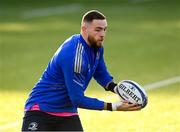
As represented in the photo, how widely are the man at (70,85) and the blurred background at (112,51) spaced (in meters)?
3.28

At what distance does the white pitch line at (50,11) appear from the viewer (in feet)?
89.7

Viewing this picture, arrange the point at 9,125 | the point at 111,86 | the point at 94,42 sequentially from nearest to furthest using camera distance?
the point at 94,42 → the point at 111,86 → the point at 9,125

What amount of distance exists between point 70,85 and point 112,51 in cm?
1120

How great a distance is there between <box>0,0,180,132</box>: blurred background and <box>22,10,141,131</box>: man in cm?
328

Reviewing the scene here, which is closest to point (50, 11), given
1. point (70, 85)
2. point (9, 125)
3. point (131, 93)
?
point (9, 125)

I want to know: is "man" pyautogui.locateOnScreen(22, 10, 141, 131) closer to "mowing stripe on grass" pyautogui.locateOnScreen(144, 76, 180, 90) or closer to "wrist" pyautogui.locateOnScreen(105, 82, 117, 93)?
"wrist" pyautogui.locateOnScreen(105, 82, 117, 93)

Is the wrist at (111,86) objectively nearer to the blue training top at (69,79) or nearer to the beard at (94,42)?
the blue training top at (69,79)

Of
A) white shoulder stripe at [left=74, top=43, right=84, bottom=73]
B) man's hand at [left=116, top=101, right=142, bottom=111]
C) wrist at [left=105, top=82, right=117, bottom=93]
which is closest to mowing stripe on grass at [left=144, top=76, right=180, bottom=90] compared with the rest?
wrist at [left=105, top=82, right=117, bottom=93]

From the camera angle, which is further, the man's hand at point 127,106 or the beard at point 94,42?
the man's hand at point 127,106

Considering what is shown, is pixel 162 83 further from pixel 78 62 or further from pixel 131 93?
pixel 78 62

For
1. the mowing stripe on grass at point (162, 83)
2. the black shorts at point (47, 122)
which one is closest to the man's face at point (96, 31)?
the black shorts at point (47, 122)

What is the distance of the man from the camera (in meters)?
9.34

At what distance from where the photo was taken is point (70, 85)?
9328mm

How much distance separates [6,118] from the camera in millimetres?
13906
